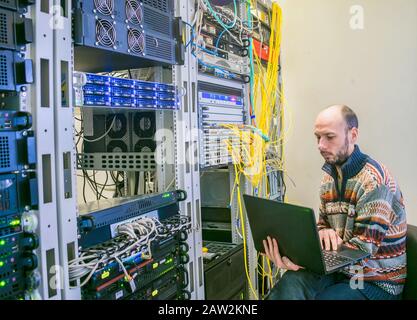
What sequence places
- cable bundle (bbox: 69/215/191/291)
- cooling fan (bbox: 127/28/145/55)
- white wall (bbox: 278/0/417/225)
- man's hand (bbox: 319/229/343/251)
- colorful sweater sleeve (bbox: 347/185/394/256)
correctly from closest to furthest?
cable bundle (bbox: 69/215/191/291)
cooling fan (bbox: 127/28/145/55)
colorful sweater sleeve (bbox: 347/185/394/256)
man's hand (bbox: 319/229/343/251)
white wall (bbox: 278/0/417/225)

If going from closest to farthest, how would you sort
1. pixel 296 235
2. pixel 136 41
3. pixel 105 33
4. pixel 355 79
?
pixel 105 33
pixel 136 41
pixel 296 235
pixel 355 79

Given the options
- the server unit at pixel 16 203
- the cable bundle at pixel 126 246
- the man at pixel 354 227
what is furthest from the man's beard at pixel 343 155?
the server unit at pixel 16 203

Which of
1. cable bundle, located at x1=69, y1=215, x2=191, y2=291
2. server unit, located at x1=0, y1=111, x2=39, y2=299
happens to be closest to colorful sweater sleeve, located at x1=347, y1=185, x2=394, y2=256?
cable bundle, located at x1=69, y1=215, x2=191, y2=291

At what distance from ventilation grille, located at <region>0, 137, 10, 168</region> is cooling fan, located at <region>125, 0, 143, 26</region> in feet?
2.01

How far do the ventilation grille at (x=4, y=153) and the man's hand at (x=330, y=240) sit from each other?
131cm

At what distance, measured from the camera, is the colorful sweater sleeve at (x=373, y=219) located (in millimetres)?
1543

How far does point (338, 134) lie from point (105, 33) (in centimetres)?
120

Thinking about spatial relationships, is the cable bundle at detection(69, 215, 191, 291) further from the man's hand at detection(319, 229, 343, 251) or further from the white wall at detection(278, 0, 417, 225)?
the white wall at detection(278, 0, 417, 225)

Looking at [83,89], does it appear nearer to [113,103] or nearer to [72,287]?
[113,103]

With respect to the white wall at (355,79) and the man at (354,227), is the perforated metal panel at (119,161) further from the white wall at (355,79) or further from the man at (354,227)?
the white wall at (355,79)

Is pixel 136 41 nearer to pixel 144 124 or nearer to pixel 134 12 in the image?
pixel 134 12

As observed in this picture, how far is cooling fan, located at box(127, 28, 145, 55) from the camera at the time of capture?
128cm

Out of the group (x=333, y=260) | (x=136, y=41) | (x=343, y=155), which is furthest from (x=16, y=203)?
(x=343, y=155)

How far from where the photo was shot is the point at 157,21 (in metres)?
1.42
